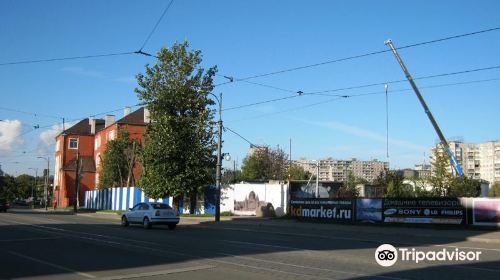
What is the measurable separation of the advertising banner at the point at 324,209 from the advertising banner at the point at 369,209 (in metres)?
0.52

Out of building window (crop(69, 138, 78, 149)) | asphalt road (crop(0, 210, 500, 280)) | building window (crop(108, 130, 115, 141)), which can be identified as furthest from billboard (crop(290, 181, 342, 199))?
building window (crop(69, 138, 78, 149))

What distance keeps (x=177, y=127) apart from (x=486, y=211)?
23.7m

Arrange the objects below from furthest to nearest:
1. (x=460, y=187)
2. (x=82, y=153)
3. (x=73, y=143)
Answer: (x=73, y=143), (x=82, y=153), (x=460, y=187)

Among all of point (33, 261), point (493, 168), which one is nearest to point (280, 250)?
point (33, 261)

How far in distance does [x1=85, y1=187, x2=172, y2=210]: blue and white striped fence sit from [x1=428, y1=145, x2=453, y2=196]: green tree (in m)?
22.1

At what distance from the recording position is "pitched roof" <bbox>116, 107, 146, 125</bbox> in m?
73.3

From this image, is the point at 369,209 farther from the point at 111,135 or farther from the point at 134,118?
the point at 111,135

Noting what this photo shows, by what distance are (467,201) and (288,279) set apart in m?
20.7

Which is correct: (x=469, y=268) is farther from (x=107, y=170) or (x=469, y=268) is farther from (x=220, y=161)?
(x=107, y=170)

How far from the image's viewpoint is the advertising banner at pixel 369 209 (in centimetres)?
3161

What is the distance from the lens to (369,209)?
1259 inches

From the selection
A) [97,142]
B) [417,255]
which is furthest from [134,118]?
[417,255]

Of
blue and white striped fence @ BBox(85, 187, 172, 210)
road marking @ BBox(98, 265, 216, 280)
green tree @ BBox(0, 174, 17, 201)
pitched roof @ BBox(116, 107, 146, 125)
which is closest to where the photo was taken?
road marking @ BBox(98, 265, 216, 280)

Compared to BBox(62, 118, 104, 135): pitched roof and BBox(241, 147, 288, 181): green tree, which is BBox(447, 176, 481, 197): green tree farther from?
BBox(62, 118, 104, 135): pitched roof
